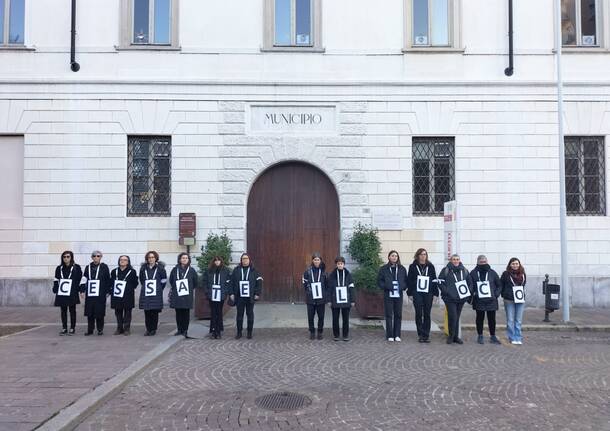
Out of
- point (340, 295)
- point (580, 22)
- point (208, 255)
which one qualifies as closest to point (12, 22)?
point (208, 255)

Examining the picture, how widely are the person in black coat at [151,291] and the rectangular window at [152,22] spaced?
692cm

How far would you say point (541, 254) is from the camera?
14.4 meters

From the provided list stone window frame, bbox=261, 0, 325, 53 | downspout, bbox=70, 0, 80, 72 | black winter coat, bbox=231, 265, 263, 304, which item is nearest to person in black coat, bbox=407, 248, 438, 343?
black winter coat, bbox=231, 265, 263, 304

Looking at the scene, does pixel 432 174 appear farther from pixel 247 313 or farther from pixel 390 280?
pixel 247 313

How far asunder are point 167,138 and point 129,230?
2.70 metres

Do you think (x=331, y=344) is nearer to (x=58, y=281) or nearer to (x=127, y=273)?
(x=127, y=273)

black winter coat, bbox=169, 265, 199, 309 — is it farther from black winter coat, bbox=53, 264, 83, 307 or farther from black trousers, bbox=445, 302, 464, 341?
black trousers, bbox=445, 302, 464, 341

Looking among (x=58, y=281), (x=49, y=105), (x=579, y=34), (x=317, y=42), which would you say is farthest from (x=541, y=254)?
(x=49, y=105)

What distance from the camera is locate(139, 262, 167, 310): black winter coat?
34.9ft

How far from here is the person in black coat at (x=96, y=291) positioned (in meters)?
10.6

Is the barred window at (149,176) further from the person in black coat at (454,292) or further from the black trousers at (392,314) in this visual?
the person in black coat at (454,292)

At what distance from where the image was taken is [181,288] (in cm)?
1068

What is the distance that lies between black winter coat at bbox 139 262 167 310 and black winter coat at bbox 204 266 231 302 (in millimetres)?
940

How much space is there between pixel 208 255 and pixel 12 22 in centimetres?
871
